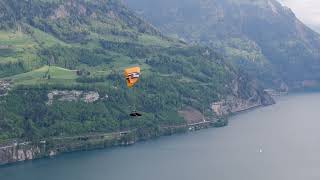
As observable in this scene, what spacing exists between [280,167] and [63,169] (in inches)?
2364

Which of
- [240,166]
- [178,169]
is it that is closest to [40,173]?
→ [178,169]

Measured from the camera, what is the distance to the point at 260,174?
176 m

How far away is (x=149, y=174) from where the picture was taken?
178750 mm

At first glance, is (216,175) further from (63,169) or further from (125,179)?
(63,169)

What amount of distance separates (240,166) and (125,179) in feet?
110

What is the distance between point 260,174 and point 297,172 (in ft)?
35.2

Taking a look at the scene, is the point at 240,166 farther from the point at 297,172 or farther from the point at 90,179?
the point at 90,179

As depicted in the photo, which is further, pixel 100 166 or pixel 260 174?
pixel 100 166

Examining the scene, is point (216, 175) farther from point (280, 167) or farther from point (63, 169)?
point (63, 169)

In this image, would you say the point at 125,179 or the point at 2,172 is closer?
the point at 125,179

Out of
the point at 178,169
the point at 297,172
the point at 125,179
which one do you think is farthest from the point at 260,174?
the point at 125,179

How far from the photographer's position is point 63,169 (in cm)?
19100

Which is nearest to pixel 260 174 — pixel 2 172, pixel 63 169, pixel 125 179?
pixel 125 179

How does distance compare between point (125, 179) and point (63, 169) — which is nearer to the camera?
point (125, 179)
